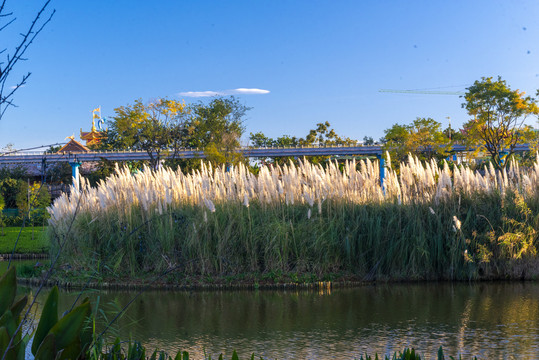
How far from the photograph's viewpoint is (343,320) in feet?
22.6

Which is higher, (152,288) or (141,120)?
(141,120)

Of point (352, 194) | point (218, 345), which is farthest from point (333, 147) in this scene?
point (218, 345)

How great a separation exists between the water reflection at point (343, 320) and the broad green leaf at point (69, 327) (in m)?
1.04

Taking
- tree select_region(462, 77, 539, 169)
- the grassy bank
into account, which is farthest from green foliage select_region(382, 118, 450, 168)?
the grassy bank

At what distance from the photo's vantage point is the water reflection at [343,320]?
566 centimetres

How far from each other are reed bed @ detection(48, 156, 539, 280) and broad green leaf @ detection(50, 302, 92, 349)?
6.03 meters

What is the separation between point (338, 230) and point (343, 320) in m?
3.02

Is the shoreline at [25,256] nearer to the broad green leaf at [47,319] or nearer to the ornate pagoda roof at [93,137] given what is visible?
the broad green leaf at [47,319]

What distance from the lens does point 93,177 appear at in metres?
49.6

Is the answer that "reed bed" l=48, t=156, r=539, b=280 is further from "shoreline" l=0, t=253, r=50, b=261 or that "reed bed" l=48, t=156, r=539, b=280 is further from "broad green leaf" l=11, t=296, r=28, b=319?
"shoreline" l=0, t=253, r=50, b=261

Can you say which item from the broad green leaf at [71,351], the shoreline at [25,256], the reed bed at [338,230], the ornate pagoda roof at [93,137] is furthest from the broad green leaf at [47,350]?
the ornate pagoda roof at [93,137]

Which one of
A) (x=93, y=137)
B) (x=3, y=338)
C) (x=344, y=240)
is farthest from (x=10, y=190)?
(x=3, y=338)

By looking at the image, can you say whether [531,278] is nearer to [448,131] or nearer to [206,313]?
[206,313]

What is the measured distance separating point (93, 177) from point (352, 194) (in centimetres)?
4278
